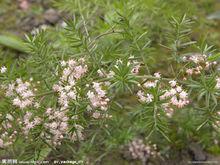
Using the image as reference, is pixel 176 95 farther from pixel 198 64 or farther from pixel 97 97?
pixel 97 97

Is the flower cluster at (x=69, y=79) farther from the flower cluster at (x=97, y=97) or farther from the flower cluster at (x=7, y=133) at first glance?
the flower cluster at (x=7, y=133)

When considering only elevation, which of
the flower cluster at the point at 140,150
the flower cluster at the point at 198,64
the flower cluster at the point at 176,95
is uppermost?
the flower cluster at the point at 198,64

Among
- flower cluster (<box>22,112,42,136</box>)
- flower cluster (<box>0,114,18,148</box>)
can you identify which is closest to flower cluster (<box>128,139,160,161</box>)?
flower cluster (<box>0,114,18,148</box>)

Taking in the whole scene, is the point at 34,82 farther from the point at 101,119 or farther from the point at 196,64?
the point at 196,64

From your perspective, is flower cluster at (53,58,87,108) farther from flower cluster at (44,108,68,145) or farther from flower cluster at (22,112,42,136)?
flower cluster at (22,112,42,136)

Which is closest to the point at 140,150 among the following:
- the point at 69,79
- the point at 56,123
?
the point at 56,123

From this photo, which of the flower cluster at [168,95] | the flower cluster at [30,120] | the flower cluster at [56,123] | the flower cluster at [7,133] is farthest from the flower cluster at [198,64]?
the flower cluster at [7,133]
